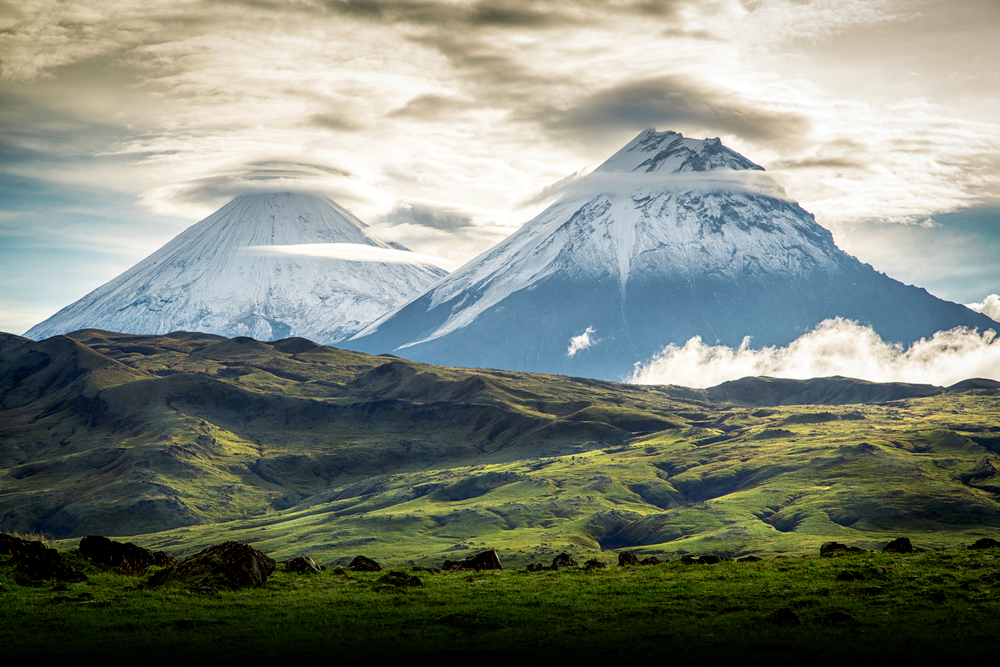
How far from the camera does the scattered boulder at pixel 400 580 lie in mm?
48684

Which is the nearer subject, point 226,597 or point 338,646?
point 338,646

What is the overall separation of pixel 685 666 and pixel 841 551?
121 feet

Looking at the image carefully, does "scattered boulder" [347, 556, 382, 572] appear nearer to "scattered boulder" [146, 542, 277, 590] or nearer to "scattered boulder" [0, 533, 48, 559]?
"scattered boulder" [146, 542, 277, 590]

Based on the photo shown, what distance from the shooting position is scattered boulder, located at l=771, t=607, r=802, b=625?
38.0 metres

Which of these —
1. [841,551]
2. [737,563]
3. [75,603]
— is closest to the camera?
[75,603]


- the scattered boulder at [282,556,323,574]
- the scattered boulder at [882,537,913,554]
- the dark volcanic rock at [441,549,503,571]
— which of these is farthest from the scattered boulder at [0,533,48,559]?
the scattered boulder at [882,537,913,554]

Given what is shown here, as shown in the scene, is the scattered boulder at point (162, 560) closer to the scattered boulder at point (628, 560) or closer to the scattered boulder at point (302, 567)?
the scattered boulder at point (302, 567)

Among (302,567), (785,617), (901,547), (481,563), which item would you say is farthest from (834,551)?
(302,567)

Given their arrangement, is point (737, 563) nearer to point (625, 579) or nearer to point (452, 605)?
point (625, 579)

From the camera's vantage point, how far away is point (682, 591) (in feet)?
148

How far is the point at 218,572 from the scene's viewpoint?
46562 millimetres

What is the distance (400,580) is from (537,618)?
11443 millimetres

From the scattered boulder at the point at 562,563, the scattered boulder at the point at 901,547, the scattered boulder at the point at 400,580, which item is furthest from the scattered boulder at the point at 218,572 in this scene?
the scattered boulder at the point at 901,547

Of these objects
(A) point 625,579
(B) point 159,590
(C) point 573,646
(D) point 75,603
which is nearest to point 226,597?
(B) point 159,590
